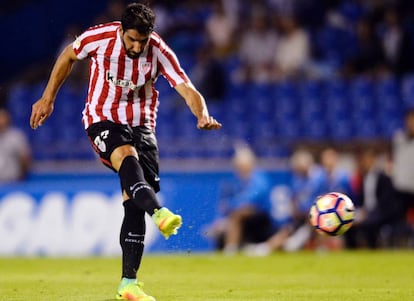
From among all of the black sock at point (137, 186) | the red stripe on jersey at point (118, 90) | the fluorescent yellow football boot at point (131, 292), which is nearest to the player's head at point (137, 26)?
the red stripe on jersey at point (118, 90)

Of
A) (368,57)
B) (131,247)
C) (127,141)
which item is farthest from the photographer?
(368,57)

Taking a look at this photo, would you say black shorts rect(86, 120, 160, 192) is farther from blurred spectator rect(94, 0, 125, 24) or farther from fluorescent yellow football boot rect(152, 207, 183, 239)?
blurred spectator rect(94, 0, 125, 24)

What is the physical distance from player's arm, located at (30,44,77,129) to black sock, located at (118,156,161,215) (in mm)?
890

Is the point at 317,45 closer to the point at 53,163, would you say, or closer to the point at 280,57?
the point at 280,57

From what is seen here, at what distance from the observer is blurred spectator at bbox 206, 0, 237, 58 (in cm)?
2005

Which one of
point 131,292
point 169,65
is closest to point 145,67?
point 169,65

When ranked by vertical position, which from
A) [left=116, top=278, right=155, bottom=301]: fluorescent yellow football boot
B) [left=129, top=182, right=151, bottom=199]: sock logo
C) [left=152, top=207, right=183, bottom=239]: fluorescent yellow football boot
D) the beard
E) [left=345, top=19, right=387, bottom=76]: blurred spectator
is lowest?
[left=116, top=278, right=155, bottom=301]: fluorescent yellow football boot

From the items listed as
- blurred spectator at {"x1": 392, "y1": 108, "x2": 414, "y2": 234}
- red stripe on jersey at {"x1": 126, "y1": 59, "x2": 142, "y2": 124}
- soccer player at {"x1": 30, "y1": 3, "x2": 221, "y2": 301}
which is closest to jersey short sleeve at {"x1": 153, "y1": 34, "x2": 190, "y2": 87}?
soccer player at {"x1": 30, "y1": 3, "x2": 221, "y2": 301}

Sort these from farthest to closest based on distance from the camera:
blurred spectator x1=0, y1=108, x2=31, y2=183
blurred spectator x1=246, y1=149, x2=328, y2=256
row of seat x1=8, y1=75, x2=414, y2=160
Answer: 1. row of seat x1=8, y1=75, x2=414, y2=160
2. blurred spectator x1=0, y1=108, x2=31, y2=183
3. blurred spectator x1=246, y1=149, x2=328, y2=256

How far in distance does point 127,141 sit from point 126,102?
37 centimetres

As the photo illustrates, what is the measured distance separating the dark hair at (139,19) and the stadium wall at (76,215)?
24.3 feet

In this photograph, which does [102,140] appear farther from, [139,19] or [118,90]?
[139,19]

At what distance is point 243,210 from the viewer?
52.1 ft

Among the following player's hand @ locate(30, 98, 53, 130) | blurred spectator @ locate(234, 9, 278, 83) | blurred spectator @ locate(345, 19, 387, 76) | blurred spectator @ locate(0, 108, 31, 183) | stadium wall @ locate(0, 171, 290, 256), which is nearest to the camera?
player's hand @ locate(30, 98, 53, 130)
